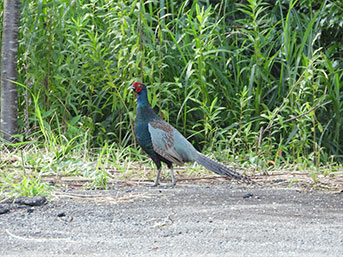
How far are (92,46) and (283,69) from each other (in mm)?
2098

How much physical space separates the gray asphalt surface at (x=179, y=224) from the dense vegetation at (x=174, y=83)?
1.26 meters

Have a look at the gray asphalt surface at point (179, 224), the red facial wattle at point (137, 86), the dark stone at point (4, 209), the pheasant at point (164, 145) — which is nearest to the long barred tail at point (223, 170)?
the pheasant at point (164, 145)

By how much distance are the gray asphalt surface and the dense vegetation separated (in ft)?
4.13

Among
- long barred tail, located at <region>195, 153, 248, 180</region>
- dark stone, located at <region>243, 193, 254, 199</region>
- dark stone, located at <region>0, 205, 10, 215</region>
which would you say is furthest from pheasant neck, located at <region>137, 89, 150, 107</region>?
dark stone, located at <region>0, 205, 10, 215</region>

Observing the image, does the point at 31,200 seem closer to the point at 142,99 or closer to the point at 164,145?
the point at 164,145

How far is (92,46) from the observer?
17.5ft

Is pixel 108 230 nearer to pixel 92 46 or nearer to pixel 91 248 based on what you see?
pixel 91 248

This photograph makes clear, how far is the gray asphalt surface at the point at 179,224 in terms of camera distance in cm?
268

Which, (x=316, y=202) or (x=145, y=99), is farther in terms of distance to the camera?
(x=145, y=99)

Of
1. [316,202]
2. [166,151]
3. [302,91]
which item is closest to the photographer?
[316,202]

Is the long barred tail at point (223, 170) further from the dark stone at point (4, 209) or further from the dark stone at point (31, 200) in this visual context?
the dark stone at point (4, 209)

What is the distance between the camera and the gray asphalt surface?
268 cm

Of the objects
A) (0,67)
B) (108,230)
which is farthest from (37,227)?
(0,67)

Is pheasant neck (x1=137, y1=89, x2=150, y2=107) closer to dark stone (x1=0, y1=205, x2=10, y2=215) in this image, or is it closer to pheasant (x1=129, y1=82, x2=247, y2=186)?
pheasant (x1=129, y1=82, x2=247, y2=186)
